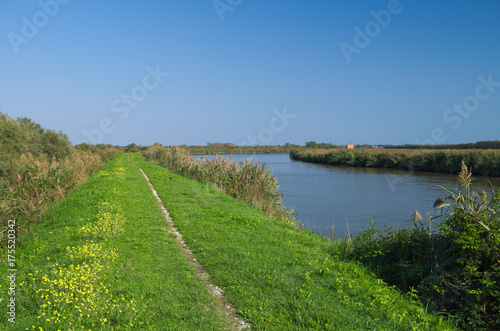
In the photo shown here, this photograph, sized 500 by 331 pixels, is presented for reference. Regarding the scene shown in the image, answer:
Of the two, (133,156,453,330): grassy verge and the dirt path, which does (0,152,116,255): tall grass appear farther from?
(133,156,453,330): grassy verge

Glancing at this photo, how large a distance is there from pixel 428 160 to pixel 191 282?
42329 millimetres

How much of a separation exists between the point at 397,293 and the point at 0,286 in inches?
261

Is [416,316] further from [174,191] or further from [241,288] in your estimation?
[174,191]

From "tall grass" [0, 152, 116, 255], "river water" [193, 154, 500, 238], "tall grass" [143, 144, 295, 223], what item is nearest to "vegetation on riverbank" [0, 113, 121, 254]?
"tall grass" [0, 152, 116, 255]

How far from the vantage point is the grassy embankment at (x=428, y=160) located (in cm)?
3362

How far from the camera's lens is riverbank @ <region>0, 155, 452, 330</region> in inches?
183

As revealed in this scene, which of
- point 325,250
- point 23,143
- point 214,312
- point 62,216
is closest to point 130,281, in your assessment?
point 214,312

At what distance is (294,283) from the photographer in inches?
227

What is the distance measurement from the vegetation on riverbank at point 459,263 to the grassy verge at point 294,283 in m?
0.48

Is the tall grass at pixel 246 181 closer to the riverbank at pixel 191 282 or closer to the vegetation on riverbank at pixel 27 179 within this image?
the riverbank at pixel 191 282

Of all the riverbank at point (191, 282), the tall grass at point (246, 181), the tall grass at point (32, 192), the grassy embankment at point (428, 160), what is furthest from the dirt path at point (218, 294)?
the grassy embankment at point (428, 160)

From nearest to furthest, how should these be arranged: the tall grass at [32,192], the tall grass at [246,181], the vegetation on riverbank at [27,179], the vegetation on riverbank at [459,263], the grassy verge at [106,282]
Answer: the grassy verge at [106,282], the vegetation on riverbank at [459,263], the tall grass at [32,192], the vegetation on riverbank at [27,179], the tall grass at [246,181]

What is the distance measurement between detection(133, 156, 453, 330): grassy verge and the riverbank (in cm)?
2

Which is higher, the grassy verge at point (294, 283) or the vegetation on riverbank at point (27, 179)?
the vegetation on riverbank at point (27, 179)
